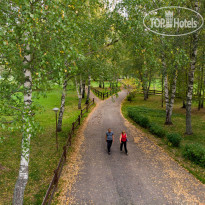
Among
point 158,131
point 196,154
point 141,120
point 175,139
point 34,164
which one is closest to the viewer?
point 196,154

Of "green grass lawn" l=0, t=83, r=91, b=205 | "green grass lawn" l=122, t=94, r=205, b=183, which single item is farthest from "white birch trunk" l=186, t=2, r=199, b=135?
"green grass lawn" l=0, t=83, r=91, b=205

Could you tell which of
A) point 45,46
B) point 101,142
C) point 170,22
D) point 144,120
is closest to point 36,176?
point 101,142

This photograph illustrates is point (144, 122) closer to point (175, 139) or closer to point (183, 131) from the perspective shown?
point (183, 131)

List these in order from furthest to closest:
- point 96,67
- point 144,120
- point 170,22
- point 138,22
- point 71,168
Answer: point 144,120 → point 170,22 → point 96,67 → point 71,168 → point 138,22

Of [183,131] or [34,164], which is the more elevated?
[183,131]

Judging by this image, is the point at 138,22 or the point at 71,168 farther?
the point at 71,168

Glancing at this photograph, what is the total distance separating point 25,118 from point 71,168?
5.80 metres

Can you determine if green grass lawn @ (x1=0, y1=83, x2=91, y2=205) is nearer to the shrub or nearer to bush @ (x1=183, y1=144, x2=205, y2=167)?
the shrub

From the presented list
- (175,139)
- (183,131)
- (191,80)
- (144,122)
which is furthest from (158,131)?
(191,80)

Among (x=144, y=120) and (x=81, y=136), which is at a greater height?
(x=144, y=120)

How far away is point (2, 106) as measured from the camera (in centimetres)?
477

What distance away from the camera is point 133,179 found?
849cm

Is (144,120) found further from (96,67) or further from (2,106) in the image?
(2,106)

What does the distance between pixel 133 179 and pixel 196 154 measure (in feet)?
13.4
